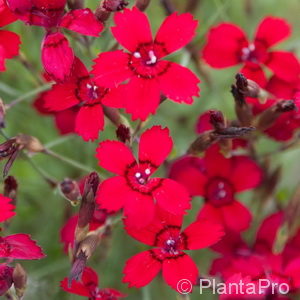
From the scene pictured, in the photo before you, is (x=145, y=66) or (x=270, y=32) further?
(x=270, y=32)

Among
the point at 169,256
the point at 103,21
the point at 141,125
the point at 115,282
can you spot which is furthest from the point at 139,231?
the point at 115,282

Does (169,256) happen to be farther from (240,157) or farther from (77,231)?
(240,157)

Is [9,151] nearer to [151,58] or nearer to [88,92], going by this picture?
[88,92]

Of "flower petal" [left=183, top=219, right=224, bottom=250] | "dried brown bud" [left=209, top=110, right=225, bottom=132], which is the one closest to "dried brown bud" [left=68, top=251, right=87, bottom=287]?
"flower petal" [left=183, top=219, right=224, bottom=250]

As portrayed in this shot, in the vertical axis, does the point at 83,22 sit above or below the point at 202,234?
above

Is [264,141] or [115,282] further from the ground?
[264,141]

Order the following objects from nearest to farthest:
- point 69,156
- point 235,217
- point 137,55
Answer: point 137,55
point 235,217
point 69,156

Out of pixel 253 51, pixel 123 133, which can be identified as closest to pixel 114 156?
pixel 123 133
